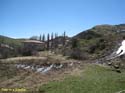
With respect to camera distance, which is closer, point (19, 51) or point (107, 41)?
point (107, 41)

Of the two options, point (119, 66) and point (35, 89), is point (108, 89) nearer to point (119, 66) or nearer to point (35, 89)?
point (35, 89)

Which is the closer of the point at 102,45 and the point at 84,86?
the point at 84,86

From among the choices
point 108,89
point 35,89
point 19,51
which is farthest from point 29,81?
point 19,51

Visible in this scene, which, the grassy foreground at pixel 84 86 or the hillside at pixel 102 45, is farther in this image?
the hillside at pixel 102 45

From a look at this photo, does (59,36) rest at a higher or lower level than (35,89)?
higher

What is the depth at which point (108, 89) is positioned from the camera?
18359mm

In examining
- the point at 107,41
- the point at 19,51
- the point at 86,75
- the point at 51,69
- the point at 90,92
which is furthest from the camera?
the point at 19,51

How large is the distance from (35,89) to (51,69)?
30.4 ft

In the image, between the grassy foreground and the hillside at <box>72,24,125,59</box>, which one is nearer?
the grassy foreground

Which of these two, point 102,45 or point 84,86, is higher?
point 102,45

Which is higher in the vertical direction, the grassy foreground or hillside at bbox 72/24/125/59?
hillside at bbox 72/24/125/59

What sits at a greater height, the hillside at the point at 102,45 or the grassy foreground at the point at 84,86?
the hillside at the point at 102,45

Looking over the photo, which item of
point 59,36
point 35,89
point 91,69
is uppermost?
point 59,36

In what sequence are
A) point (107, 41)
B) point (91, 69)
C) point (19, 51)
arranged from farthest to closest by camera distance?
point (19, 51) → point (107, 41) → point (91, 69)
